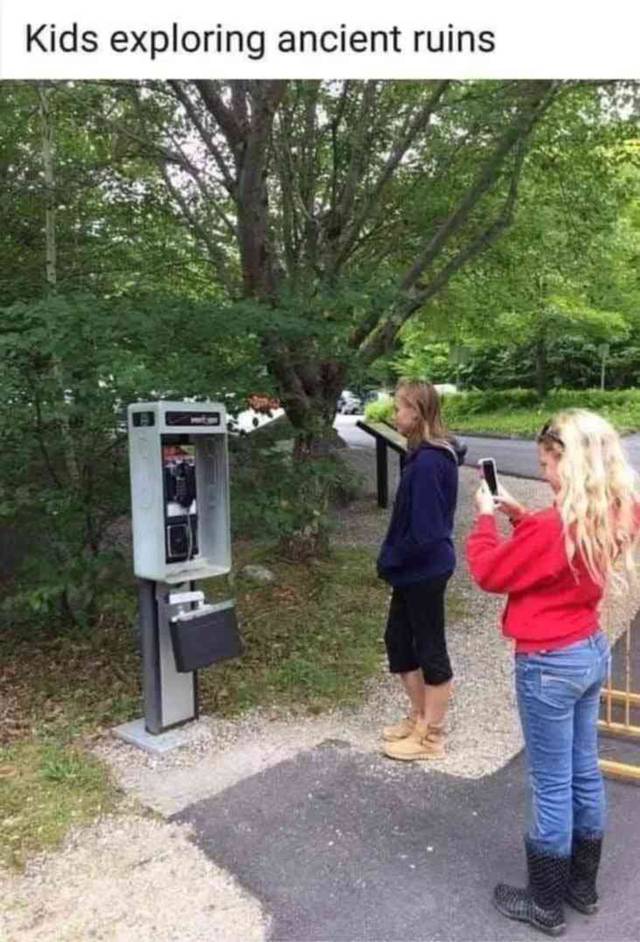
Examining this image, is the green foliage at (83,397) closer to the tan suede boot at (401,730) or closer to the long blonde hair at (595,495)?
the tan suede boot at (401,730)

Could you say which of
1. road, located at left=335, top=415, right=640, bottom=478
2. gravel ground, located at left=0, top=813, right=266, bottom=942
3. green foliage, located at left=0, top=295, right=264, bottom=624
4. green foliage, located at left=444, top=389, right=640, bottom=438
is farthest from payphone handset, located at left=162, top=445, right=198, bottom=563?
green foliage, located at left=444, top=389, right=640, bottom=438

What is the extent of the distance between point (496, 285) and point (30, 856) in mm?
8879

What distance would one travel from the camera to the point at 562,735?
2.50m

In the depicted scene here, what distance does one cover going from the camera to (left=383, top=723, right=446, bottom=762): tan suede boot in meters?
3.71

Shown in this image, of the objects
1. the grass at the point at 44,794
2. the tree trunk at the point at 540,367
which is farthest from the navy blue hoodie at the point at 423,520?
the tree trunk at the point at 540,367

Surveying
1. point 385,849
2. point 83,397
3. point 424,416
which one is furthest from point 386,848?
point 83,397

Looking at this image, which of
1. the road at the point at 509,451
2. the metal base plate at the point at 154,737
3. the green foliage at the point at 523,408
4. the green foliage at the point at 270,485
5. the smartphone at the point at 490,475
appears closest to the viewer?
the smartphone at the point at 490,475

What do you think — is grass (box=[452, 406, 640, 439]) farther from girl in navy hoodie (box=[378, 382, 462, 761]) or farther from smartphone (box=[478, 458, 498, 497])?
smartphone (box=[478, 458, 498, 497])

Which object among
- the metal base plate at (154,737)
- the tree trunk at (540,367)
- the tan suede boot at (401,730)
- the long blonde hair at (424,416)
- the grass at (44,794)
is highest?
the tree trunk at (540,367)

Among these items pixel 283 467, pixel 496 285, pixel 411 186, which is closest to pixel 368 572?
pixel 283 467

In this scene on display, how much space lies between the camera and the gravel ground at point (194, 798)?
2.65 metres

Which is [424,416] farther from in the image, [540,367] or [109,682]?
[540,367]

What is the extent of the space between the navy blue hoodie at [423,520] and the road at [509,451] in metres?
8.08

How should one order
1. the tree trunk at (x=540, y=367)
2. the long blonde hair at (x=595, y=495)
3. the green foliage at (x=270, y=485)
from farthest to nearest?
1. the tree trunk at (x=540, y=367)
2. the green foliage at (x=270, y=485)
3. the long blonde hair at (x=595, y=495)
